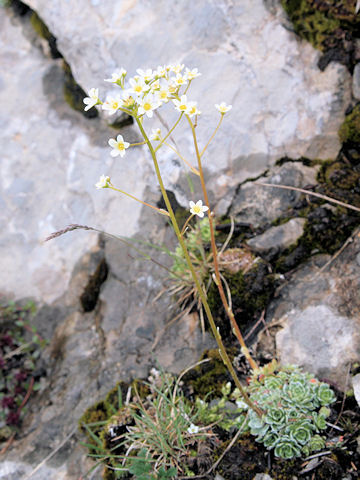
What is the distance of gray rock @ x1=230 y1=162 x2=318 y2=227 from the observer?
3.02 metres

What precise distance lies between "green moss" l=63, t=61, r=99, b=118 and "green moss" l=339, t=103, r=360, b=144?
88.4 inches

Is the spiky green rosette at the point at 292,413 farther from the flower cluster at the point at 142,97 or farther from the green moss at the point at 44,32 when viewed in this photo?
the green moss at the point at 44,32

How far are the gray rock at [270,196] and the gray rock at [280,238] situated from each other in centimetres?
13

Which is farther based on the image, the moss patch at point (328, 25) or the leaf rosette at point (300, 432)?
the moss patch at point (328, 25)

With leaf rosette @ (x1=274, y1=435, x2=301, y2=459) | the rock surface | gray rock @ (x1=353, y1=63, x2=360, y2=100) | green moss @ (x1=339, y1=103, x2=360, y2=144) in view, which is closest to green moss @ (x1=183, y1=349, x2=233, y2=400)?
the rock surface

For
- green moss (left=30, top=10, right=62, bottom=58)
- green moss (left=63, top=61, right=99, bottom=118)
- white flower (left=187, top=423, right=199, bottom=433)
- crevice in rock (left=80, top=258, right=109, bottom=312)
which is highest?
green moss (left=30, top=10, right=62, bottom=58)

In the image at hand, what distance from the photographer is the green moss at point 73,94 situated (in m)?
3.98

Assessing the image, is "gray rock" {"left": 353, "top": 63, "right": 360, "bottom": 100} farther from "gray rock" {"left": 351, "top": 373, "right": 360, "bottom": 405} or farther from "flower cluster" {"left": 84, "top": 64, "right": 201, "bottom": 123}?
"gray rock" {"left": 351, "top": 373, "right": 360, "bottom": 405}

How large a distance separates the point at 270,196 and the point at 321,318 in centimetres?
98

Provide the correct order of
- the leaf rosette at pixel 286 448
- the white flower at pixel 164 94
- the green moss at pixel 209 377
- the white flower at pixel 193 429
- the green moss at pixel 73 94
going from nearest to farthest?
the white flower at pixel 164 94, the leaf rosette at pixel 286 448, the white flower at pixel 193 429, the green moss at pixel 209 377, the green moss at pixel 73 94

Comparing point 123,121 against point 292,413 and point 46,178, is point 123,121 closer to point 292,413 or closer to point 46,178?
point 46,178

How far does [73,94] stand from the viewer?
4070mm

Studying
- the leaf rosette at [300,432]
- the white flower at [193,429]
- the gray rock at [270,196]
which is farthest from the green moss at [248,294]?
the leaf rosette at [300,432]

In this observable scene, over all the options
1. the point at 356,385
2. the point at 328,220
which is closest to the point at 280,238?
the point at 328,220
